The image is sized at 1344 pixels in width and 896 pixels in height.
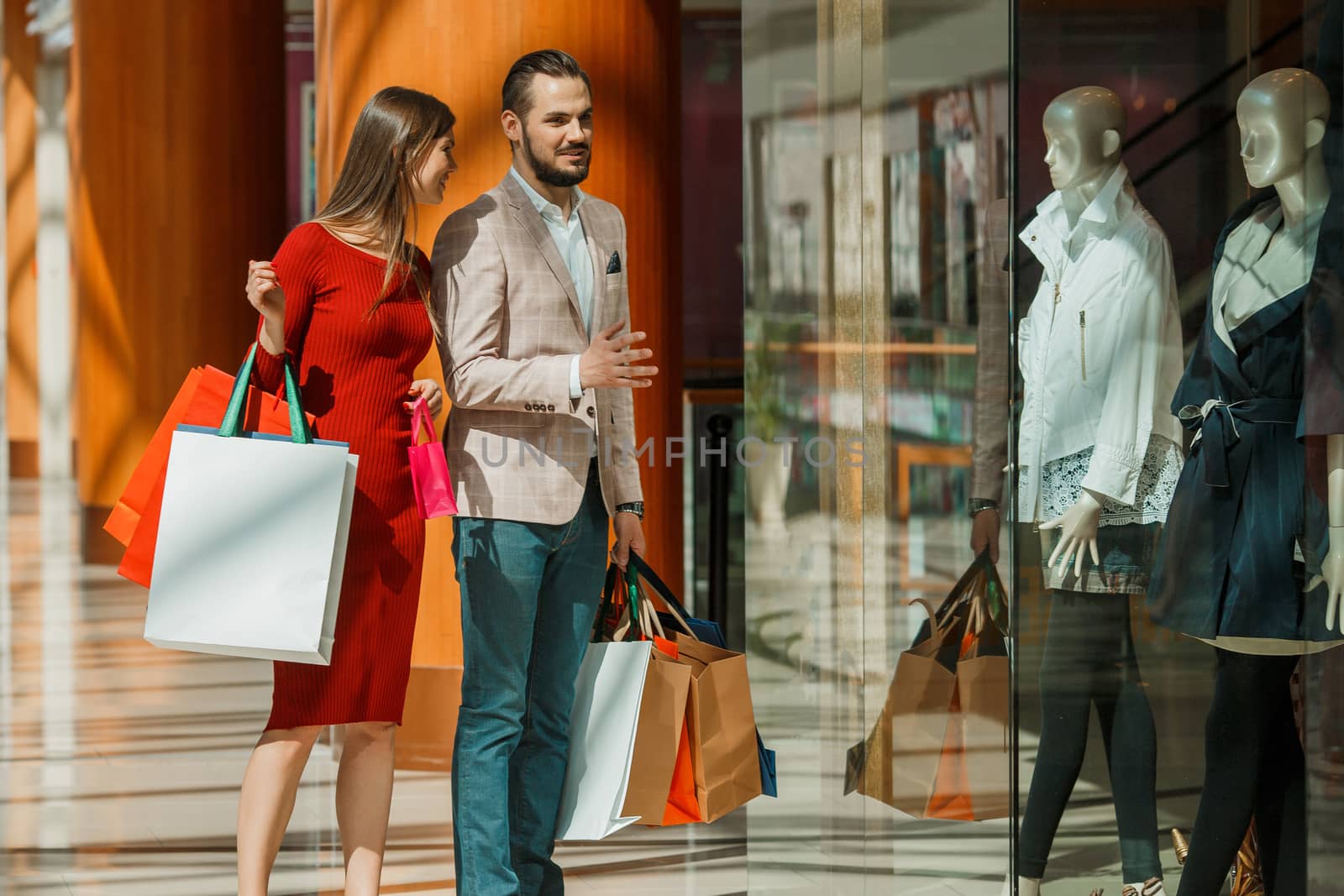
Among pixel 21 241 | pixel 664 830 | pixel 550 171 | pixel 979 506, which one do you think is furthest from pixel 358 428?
pixel 21 241

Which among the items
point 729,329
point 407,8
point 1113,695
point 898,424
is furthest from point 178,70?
point 729,329

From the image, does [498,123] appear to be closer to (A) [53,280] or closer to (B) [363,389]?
(B) [363,389]

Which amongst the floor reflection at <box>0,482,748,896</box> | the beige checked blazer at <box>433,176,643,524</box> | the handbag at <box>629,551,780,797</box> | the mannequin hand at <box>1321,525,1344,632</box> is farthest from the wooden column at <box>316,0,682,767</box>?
the mannequin hand at <box>1321,525,1344,632</box>

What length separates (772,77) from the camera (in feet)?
9.51

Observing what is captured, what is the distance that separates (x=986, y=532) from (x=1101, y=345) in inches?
15.0

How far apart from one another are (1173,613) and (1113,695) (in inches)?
6.3

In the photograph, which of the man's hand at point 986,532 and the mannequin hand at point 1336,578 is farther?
the man's hand at point 986,532

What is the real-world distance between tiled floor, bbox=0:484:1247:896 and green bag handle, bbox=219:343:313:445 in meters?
0.93

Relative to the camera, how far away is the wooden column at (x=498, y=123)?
4.29m

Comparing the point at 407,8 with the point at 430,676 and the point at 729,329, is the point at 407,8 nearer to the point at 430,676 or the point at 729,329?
the point at 430,676

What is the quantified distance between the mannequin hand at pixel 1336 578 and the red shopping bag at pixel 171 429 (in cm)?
156

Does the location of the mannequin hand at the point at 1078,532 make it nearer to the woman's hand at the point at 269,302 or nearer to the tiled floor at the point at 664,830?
the tiled floor at the point at 664,830

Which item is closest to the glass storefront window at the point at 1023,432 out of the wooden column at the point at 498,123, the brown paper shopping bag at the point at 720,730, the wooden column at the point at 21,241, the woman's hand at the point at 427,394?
the brown paper shopping bag at the point at 720,730

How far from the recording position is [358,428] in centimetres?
253
